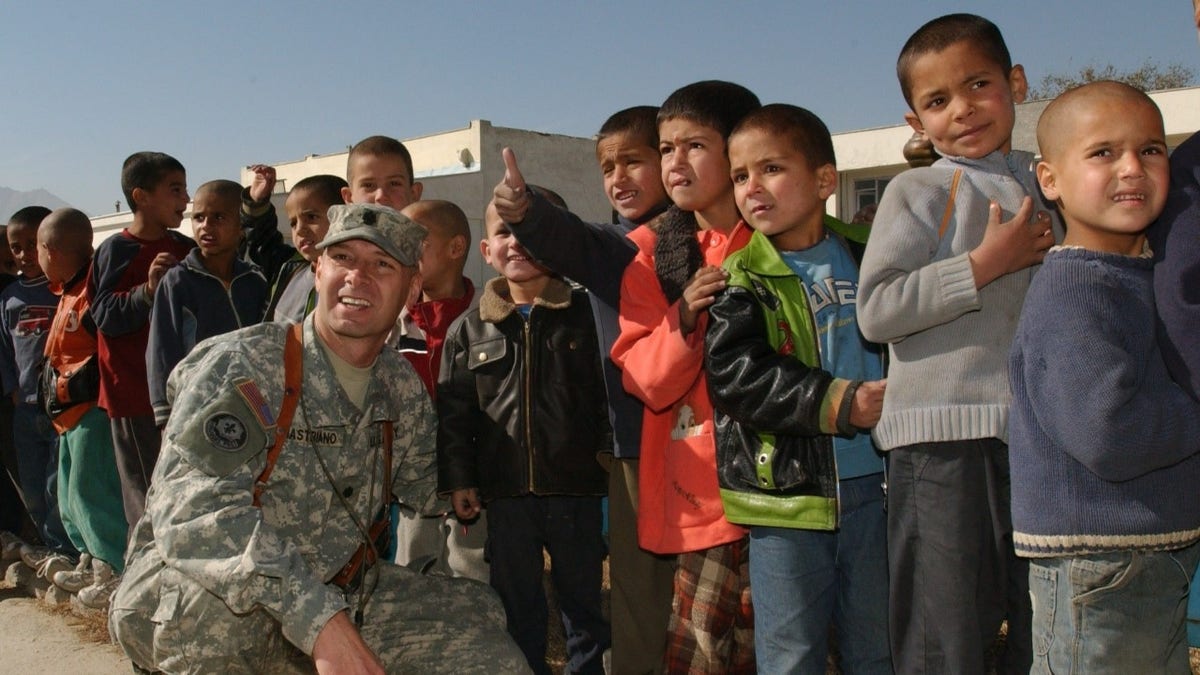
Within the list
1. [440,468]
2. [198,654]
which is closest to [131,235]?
[440,468]

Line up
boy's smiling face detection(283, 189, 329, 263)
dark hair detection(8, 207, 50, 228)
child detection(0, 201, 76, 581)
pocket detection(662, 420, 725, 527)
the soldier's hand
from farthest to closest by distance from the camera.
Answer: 1. dark hair detection(8, 207, 50, 228)
2. child detection(0, 201, 76, 581)
3. boy's smiling face detection(283, 189, 329, 263)
4. pocket detection(662, 420, 725, 527)
5. the soldier's hand

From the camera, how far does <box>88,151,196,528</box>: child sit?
5.17m

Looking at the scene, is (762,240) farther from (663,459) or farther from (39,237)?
(39,237)

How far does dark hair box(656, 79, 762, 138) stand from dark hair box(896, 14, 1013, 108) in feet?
1.98

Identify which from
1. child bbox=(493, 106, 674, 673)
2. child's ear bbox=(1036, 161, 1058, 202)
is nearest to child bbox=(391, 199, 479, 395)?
child bbox=(493, 106, 674, 673)

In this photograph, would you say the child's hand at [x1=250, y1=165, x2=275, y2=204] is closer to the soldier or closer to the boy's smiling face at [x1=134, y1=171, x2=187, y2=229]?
the boy's smiling face at [x1=134, y1=171, x2=187, y2=229]

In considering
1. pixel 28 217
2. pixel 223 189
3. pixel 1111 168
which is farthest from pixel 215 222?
pixel 1111 168

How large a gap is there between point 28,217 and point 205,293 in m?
2.87

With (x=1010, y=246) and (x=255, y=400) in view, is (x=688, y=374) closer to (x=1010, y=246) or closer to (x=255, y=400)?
(x=1010, y=246)

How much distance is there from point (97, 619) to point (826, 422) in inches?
170

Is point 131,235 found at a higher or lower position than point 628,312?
higher

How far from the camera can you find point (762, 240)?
2746 mm

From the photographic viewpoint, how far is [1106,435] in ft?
6.70

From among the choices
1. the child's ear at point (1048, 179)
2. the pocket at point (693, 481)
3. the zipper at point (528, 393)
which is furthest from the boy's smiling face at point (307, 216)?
the child's ear at point (1048, 179)
